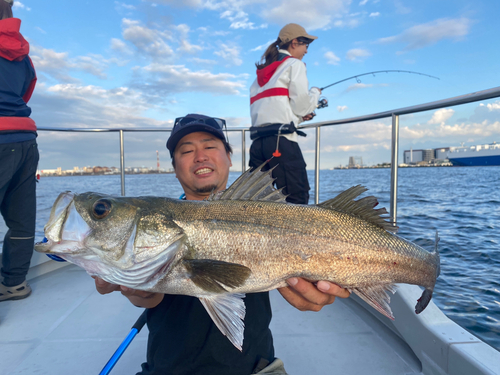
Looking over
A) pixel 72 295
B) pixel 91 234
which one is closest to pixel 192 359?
pixel 91 234

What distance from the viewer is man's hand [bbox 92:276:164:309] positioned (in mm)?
1707

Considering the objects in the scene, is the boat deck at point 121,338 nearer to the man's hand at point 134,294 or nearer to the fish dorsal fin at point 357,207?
the man's hand at point 134,294

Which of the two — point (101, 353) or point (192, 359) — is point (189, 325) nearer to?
point (192, 359)

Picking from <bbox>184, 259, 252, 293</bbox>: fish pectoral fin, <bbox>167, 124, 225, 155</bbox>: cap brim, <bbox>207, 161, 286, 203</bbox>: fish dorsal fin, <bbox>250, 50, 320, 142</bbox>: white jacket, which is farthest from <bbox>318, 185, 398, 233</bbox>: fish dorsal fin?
<bbox>250, 50, 320, 142</bbox>: white jacket

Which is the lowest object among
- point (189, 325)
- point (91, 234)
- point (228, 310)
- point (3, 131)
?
point (189, 325)

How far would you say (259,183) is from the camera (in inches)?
71.8

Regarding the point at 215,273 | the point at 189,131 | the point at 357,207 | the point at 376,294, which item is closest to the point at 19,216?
the point at 189,131

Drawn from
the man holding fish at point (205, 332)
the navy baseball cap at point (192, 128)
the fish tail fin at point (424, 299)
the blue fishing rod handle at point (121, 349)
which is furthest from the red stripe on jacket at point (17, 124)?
the fish tail fin at point (424, 299)

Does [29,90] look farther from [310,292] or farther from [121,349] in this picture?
[310,292]

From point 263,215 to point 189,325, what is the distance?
0.84 meters

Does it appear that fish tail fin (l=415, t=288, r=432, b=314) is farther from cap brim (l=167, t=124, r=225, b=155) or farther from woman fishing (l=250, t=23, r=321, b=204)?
woman fishing (l=250, t=23, r=321, b=204)

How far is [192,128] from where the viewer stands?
2.60m

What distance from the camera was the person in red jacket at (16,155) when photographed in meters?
2.96

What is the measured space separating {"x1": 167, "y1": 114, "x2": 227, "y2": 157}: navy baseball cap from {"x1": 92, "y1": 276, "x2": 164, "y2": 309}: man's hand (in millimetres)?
1366
